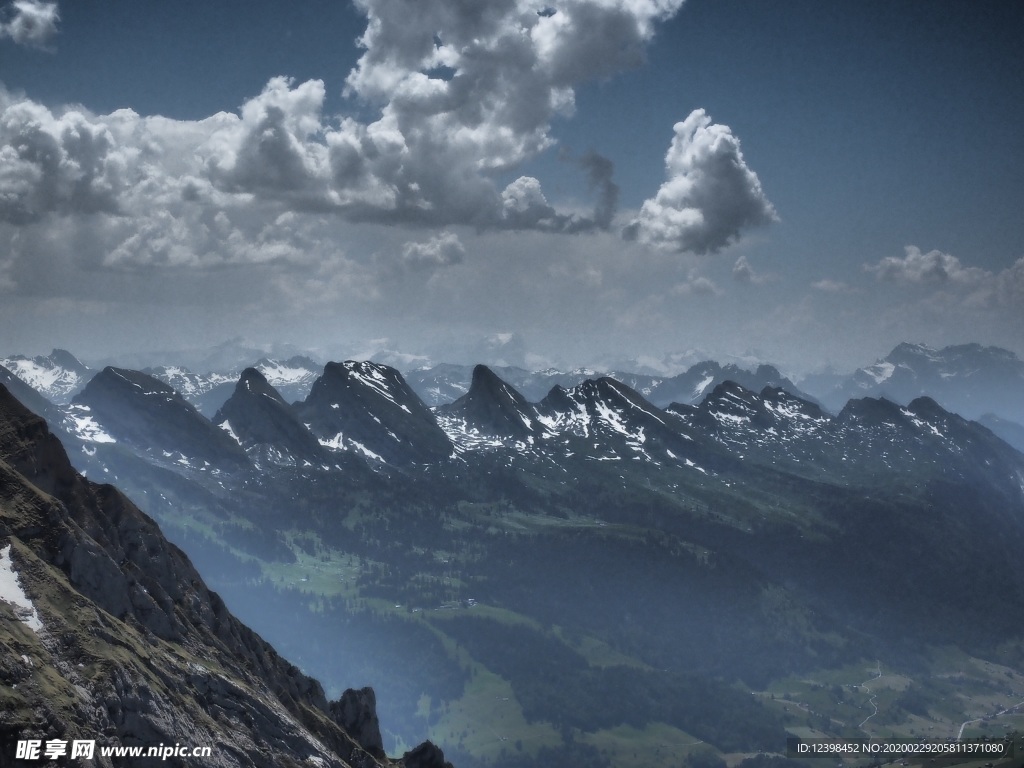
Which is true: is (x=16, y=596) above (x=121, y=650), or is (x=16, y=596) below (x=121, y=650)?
above

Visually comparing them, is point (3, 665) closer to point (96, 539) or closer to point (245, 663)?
point (96, 539)

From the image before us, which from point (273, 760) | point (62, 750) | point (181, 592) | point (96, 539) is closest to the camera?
point (62, 750)

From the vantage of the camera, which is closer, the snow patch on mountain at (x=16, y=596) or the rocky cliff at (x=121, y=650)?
the rocky cliff at (x=121, y=650)

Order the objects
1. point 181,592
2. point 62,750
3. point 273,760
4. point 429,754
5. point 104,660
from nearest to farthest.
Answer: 1. point 62,750
2. point 104,660
3. point 273,760
4. point 181,592
5. point 429,754

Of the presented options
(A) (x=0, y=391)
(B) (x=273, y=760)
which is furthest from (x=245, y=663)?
(A) (x=0, y=391)

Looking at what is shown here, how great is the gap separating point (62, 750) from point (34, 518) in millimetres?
37123

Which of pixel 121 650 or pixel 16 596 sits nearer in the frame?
pixel 16 596

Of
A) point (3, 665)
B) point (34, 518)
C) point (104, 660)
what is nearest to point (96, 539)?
point (34, 518)

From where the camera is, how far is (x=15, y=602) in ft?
290

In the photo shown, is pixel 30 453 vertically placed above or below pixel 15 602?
above

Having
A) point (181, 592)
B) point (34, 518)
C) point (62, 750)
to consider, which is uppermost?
point (34, 518)

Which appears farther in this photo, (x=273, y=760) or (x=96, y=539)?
(x=96, y=539)

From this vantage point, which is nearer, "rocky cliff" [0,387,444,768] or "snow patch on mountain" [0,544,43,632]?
"rocky cliff" [0,387,444,768]

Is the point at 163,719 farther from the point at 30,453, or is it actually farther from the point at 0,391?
the point at 0,391
